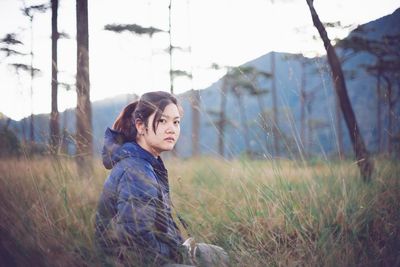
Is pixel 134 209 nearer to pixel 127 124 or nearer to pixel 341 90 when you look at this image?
pixel 127 124

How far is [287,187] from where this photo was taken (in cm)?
193

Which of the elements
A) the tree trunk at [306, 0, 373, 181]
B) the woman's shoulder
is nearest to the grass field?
the woman's shoulder

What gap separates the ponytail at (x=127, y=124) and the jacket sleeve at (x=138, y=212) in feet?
1.30

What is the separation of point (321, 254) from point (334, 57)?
3.10 metres

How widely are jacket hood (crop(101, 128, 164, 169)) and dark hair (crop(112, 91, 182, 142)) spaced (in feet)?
0.21

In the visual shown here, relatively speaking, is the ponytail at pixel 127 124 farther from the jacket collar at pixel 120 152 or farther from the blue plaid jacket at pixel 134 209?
the blue plaid jacket at pixel 134 209

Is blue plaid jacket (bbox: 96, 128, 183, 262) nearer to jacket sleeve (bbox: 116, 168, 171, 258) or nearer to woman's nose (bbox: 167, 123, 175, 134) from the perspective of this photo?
Result: jacket sleeve (bbox: 116, 168, 171, 258)

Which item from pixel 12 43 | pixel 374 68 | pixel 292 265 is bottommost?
pixel 292 265

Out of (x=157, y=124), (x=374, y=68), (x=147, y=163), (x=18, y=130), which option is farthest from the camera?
(x=374, y=68)

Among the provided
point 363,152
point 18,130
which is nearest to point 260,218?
point 18,130

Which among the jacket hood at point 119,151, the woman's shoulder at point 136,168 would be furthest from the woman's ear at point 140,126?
the woman's shoulder at point 136,168

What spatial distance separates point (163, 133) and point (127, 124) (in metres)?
0.29

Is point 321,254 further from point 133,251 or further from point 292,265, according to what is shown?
point 133,251

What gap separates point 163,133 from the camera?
1643mm
